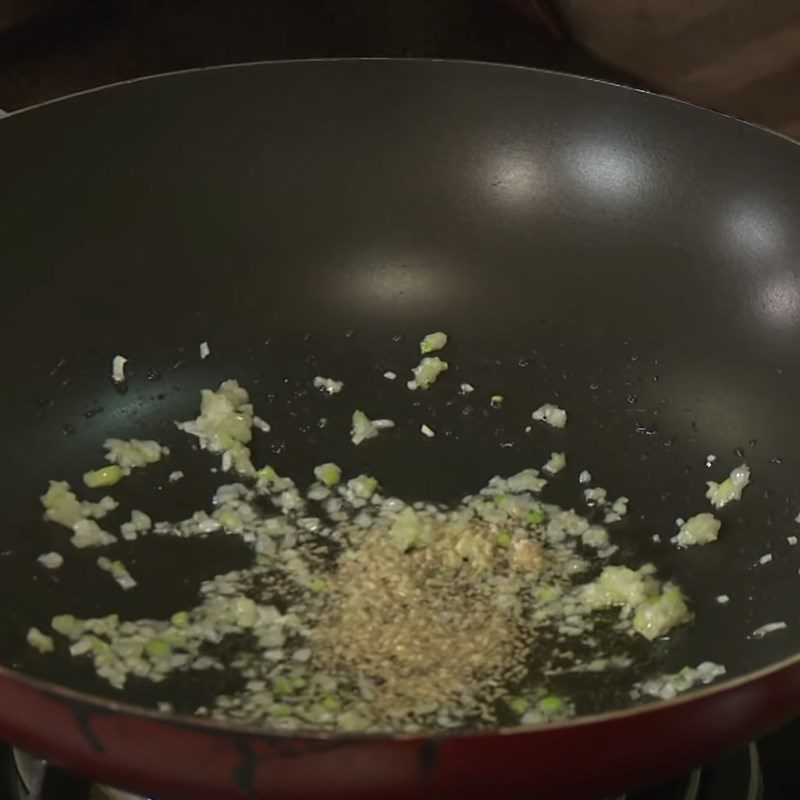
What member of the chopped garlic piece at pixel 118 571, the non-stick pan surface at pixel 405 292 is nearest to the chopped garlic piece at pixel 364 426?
the non-stick pan surface at pixel 405 292

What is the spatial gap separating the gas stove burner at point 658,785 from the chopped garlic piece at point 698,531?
227mm

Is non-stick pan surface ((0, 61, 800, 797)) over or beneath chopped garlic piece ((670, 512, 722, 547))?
over

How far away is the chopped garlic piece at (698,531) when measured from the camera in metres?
1.12

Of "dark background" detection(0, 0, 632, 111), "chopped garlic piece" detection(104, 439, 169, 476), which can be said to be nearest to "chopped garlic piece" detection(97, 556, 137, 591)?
"chopped garlic piece" detection(104, 439, 169, 476)

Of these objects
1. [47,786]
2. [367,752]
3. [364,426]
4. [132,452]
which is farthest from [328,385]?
[367,752]

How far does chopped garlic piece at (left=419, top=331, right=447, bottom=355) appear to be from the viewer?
1.31m

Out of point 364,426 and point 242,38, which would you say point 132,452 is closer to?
point 364,426

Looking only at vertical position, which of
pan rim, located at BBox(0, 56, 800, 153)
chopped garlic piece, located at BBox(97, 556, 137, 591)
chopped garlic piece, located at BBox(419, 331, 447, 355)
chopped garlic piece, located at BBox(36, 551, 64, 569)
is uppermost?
pan rim, located at BBox(0, 56, 800, 153)

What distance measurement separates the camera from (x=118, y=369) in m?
1.26

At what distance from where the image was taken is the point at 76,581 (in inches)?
42.5

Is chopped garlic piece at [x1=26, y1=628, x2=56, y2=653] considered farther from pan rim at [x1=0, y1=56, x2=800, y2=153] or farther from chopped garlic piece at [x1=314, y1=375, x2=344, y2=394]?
pan rim at [x1=0, y1=56, x2=800, y2=153]

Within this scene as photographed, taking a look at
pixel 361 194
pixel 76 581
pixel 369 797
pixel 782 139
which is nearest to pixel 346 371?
pixel 361 194

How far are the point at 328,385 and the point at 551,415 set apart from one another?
0.25 m

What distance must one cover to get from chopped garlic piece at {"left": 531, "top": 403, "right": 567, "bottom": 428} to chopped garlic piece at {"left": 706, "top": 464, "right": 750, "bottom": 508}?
17 centimetres
